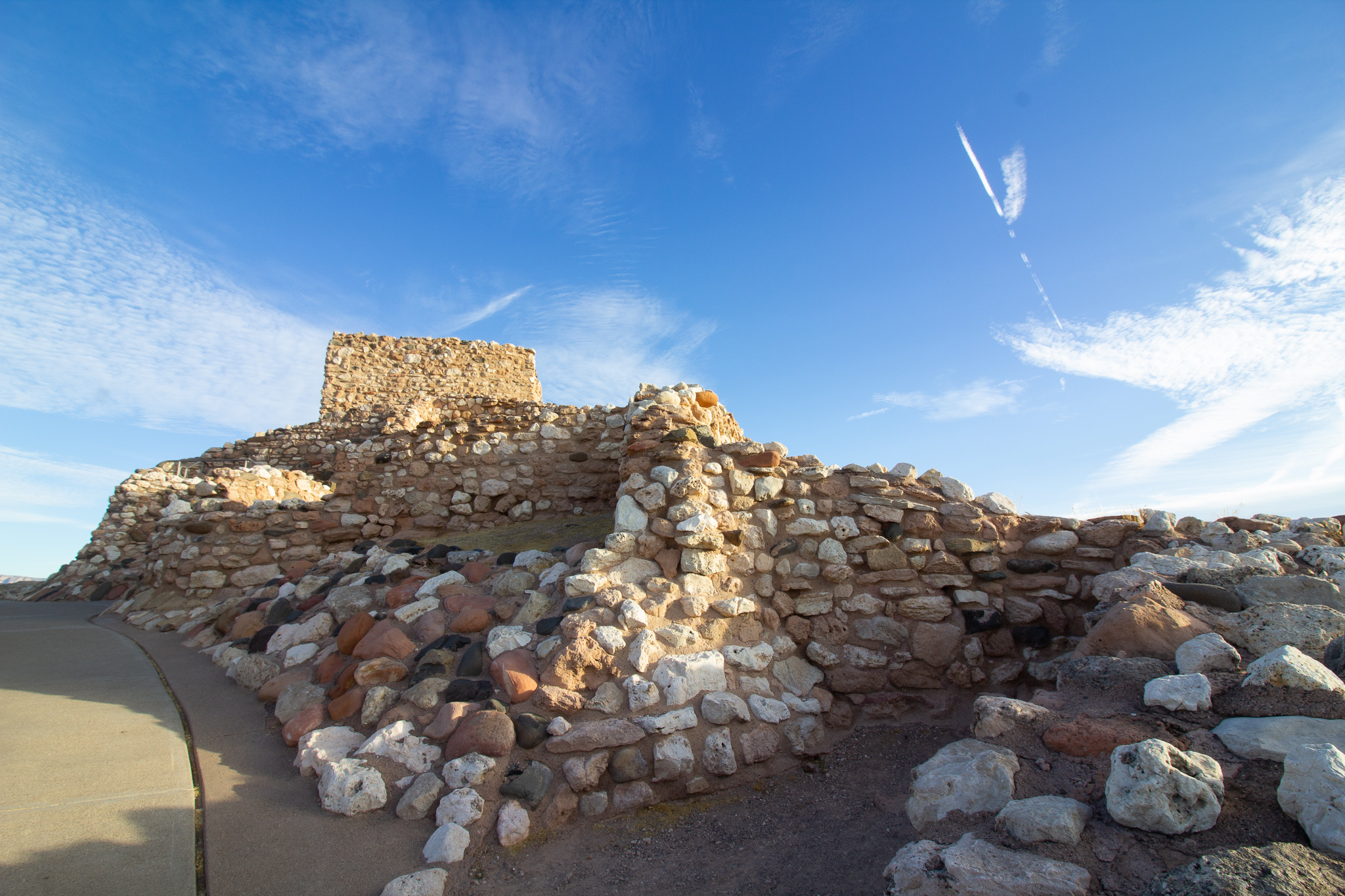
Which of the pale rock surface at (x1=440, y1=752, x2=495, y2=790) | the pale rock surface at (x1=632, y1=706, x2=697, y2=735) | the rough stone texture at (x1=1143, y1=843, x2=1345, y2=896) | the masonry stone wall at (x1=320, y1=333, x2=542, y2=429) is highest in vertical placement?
the masonry stone wall at (x1=320, y1=333, x2=542, y2=429)

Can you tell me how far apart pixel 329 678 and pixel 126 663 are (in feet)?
8.27

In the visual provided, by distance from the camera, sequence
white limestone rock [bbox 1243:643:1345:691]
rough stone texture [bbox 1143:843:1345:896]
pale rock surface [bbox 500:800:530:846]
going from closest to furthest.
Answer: rough stone texture [bbox 1143:843:1345:896] < white limestone rock [bbox 1243:643:1345:691] < pale rock surface [bbox 500:800:530:846]

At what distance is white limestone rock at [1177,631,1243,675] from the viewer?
9.74 ft

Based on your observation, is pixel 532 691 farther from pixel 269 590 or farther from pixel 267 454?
pixel 267 454

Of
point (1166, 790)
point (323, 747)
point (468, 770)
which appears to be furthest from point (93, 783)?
point (1166, 790)

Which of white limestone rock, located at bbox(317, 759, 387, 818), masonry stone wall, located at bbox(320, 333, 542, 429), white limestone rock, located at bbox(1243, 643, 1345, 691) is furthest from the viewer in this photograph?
masonry stone wall, located at bbox(320, 333, 542, 429)

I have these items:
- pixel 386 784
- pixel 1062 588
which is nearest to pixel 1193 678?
pixel 1062 588

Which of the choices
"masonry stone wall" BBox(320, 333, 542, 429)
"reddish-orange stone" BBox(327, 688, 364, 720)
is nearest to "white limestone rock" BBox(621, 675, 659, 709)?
"reddish-orange stone" BBox(327, 688, 364, 720)

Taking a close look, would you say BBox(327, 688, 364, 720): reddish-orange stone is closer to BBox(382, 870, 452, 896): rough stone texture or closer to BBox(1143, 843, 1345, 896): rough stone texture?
BBox(382, 870, 452, 896): rough stone texture

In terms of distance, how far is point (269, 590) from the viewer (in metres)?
6.14

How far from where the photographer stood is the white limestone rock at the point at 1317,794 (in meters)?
1.93

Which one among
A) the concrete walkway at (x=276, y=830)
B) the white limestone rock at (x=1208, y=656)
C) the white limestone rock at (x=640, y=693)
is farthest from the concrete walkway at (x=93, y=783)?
the white limestone rock at (x=1208, y=656)

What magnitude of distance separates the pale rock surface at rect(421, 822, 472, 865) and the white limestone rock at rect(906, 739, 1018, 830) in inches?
84.7

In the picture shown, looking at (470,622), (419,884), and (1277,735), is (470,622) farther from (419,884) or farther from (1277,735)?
(1277,735)
